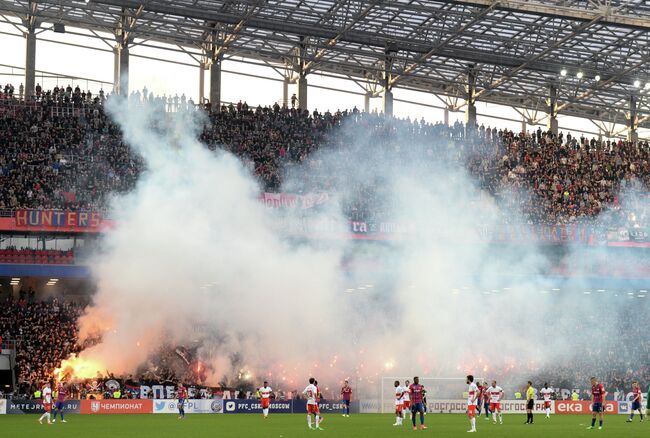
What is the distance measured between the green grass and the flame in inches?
284

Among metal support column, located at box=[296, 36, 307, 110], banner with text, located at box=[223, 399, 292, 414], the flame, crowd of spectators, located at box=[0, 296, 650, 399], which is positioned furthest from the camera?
metal support column, located at box=[296, 36, 307, 110]

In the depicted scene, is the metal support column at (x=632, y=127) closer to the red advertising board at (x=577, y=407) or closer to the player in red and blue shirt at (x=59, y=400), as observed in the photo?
the red advertising board at (x=577, y=407)

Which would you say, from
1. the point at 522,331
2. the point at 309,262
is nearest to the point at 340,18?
the point at 309,262

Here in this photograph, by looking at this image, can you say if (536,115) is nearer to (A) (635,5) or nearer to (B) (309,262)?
(A) (635,5)

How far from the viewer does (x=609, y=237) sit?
172 ft

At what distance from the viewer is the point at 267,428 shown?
30125 millimetres

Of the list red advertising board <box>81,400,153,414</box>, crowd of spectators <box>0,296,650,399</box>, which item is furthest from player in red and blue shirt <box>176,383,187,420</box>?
crowd of spectators <box>0,296,650,399</box>

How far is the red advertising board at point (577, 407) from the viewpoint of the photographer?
150ft

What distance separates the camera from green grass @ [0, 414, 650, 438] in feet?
90.5

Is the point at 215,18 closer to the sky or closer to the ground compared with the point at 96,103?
closer to the sky

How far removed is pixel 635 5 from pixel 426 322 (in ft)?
60.7

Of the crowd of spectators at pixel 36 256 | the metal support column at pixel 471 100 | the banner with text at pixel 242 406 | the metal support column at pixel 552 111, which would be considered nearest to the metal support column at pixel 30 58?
the crowd of spectators at pixel 36 256

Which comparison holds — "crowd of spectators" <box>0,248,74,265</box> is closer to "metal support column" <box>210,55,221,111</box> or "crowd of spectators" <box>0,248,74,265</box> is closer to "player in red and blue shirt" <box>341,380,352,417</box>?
"player in red and blue shirt" <box>341,380,352,417</box>

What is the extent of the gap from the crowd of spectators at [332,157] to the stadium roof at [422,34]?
426 centimetres
